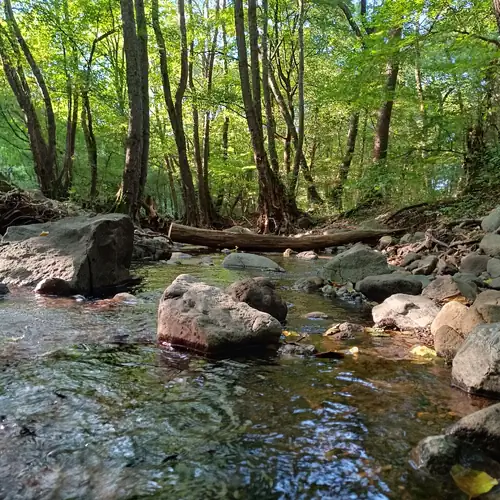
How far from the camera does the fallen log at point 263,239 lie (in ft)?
32.5

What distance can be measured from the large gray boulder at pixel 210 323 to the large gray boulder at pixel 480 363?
→ 139 cm

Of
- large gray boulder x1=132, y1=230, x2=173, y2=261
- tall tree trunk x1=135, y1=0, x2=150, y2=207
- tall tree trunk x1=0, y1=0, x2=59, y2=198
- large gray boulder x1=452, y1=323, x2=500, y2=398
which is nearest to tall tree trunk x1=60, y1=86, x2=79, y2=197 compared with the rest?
tall tree trunk x1=0, y1=0, x2=59, y2=198

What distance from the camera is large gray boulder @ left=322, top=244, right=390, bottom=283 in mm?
6664

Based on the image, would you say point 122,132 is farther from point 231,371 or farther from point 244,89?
point 231,371

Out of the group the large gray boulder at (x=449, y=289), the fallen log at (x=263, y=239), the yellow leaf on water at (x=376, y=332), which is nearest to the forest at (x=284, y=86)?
the fallen log at (x=263, y=239)

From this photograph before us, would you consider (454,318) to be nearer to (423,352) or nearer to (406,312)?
(423,352)

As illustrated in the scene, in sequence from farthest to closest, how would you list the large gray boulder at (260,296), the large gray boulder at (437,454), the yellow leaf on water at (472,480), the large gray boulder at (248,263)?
the large gray boulder at (248,263)
the large gray boulder at (260,296)
the large gray boulder at (437,454)
the yellow leaf on water at (472,480)

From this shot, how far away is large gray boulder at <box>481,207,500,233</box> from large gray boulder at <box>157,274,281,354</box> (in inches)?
225

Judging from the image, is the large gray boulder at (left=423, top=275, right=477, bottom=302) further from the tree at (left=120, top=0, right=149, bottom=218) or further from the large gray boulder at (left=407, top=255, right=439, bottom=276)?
the tree at (left=120, top=0, right=149, bottom=218)

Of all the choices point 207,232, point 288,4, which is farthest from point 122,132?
point 207,232

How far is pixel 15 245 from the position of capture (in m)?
6.35

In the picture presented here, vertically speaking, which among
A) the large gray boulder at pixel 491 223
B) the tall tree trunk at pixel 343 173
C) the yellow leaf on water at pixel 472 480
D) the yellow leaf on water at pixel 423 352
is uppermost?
the tall tree trunk at pixel 343 173

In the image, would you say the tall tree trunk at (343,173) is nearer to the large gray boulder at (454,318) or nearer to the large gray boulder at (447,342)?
the large gray boulder at (454,318)

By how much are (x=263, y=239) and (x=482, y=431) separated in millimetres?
8465
